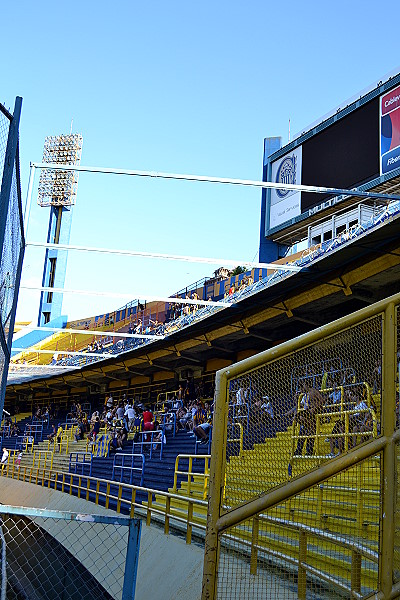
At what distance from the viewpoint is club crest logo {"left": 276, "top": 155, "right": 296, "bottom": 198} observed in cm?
3212

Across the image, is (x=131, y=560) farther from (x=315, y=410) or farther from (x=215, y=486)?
(x=315, y=410)

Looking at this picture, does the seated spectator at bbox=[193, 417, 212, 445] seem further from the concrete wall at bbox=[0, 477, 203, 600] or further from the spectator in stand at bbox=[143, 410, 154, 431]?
the concrete wall at bbox=[0, 477, 203, 600]


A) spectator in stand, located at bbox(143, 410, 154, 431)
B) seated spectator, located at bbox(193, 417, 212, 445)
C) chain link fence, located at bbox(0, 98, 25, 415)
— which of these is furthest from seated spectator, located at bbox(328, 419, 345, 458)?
spectator in stand, located at bbox(143, 410, 154, 431)

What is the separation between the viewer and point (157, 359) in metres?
31.3

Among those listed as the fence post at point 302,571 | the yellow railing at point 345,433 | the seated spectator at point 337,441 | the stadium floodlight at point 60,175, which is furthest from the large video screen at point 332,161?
the stadium floodlight at point 60,175

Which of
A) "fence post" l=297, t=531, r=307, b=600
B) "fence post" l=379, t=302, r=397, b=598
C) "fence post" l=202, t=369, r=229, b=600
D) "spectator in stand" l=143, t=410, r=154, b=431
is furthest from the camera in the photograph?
"spectator in stand" l=143, t=410, r=154, b=431

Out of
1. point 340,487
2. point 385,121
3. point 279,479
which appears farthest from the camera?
point 385,121

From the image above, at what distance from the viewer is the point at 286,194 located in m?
32.5

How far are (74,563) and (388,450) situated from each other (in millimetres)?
11263

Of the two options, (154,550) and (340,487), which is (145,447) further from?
(340,487)

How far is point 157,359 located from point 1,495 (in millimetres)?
8895

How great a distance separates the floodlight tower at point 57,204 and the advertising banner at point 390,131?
3299 cm

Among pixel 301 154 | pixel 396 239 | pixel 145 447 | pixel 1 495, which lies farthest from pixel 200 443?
pixel 301 154

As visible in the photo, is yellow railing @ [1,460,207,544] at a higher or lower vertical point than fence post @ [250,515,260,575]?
lower
